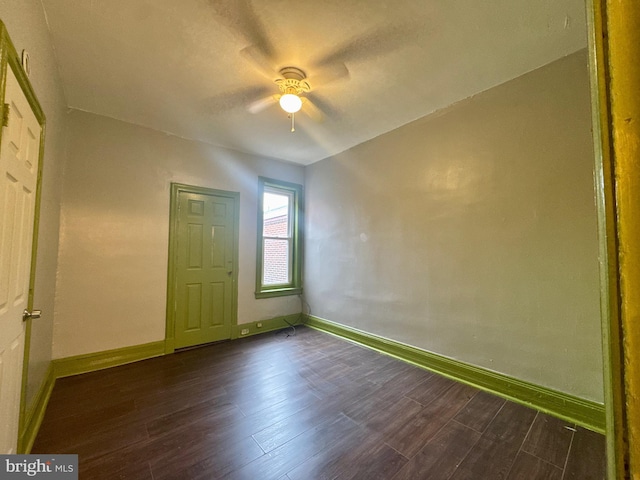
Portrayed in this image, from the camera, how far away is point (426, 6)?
1.58 metres

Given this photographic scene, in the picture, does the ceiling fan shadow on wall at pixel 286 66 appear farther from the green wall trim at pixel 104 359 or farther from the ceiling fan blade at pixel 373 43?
the green wall trim at pixel 104 359

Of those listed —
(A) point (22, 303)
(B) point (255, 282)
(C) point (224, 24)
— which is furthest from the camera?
(B) point (255, 282)

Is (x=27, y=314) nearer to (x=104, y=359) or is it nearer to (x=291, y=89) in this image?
(x=104, y=359)

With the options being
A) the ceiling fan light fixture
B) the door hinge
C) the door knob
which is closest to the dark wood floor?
the door knob

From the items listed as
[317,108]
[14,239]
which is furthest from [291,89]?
[14,239]

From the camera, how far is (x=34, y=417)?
5.82ft

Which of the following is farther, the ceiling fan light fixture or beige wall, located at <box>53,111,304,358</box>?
beige wall, located at <box>53,111,304,358</box>

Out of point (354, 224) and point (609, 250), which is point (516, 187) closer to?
point (354, 224)

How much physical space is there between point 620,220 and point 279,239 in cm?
406

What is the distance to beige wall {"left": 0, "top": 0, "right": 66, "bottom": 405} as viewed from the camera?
1332mm

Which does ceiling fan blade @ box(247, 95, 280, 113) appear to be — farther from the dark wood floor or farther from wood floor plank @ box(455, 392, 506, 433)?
wood floor plank @ box(455, 392, 506, 433)

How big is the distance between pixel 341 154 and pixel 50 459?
12.7ft

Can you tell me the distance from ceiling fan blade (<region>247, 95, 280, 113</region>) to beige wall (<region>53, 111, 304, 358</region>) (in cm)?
118

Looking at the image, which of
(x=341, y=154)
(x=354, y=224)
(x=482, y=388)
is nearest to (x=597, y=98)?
(x=482, y=388)
